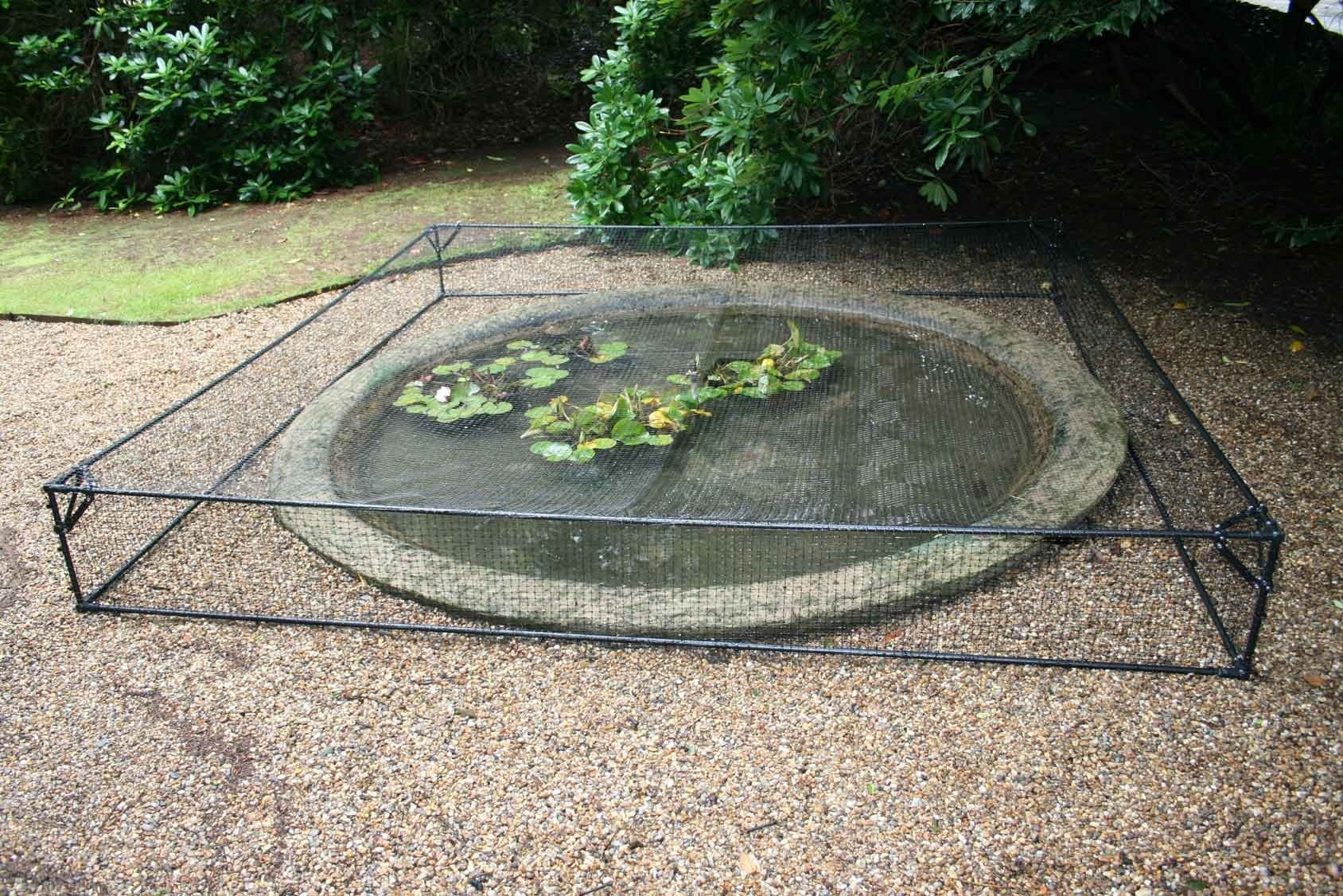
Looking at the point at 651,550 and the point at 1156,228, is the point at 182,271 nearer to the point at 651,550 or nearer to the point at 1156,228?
the point at 651,550

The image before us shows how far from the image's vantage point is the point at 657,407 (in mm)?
3578

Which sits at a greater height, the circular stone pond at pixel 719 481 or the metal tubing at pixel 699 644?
the circular stone pond at pixel 719 481

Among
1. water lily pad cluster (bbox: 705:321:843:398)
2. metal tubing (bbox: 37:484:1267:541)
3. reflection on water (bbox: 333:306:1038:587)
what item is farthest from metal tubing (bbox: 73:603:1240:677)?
water lily pad cluster (bbox: 705:321:843:398)

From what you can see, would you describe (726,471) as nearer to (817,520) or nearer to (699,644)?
(817,520)

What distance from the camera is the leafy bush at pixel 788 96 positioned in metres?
4.12

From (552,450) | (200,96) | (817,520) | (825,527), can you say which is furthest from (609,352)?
(200,96)

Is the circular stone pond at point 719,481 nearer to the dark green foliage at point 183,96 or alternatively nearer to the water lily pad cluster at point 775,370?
the water lily pad cluster at point 775,370

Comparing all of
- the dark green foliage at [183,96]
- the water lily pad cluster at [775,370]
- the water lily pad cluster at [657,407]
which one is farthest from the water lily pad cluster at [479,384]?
the dark green foliage at [183,96]

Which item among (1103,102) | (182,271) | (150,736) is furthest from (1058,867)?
(1103,102)

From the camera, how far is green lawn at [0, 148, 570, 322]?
5789 mm

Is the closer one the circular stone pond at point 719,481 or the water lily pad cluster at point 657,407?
the circular stone pond at point 719,481

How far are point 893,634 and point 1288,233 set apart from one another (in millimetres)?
4412

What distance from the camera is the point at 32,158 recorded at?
7496mm

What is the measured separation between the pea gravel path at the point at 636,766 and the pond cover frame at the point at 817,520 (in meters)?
0.10
